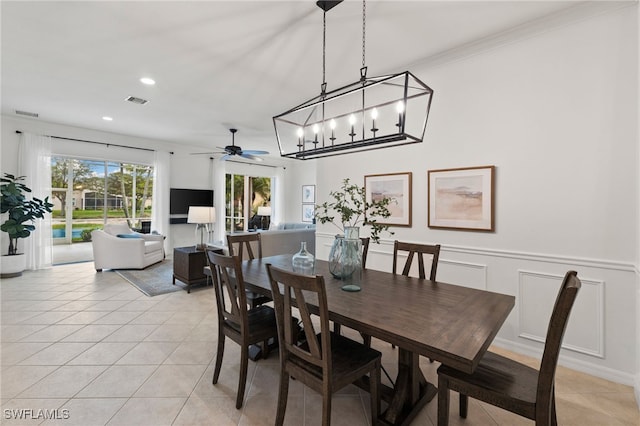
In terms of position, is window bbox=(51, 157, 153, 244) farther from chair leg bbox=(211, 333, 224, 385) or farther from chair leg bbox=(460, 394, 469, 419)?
chair leg bbox=(460, 394, 469, 419)

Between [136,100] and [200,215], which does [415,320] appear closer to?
[200,215]

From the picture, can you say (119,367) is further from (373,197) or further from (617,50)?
(617,50)

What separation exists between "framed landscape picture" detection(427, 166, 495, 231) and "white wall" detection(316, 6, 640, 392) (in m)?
0.07

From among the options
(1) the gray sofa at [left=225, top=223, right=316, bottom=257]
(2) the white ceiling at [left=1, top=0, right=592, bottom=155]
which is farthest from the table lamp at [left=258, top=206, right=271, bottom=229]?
(2) the white ceiling at [left=1, top=0, right=592, bottom=155]

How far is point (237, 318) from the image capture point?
76.9 inches

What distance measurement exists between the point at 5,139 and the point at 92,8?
15.6 ft

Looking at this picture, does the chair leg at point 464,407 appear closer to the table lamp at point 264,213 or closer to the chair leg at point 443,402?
the chair leg at point 443,402

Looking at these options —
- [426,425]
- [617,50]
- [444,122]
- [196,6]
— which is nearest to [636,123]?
[617,50]

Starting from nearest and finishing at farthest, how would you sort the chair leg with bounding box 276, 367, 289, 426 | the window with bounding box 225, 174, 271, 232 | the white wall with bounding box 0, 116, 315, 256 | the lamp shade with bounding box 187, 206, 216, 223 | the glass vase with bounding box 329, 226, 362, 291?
the chair leg with bounding box 276, 367, 289, 426 → the glass vase with bounding box 329, 226, 362, 291 → the lamp shade with bounding box 187, 206, 216, 223 → the white wall with bounding box 0, 116, 315, 256 → the window with bounding box 225, 174, 271, 232

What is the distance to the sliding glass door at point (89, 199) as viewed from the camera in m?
6.04

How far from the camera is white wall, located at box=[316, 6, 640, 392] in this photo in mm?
2113

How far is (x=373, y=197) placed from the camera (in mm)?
3570

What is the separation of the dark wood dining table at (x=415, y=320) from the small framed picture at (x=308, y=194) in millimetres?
7052

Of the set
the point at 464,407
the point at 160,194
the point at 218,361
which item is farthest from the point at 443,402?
the point at 160,194
